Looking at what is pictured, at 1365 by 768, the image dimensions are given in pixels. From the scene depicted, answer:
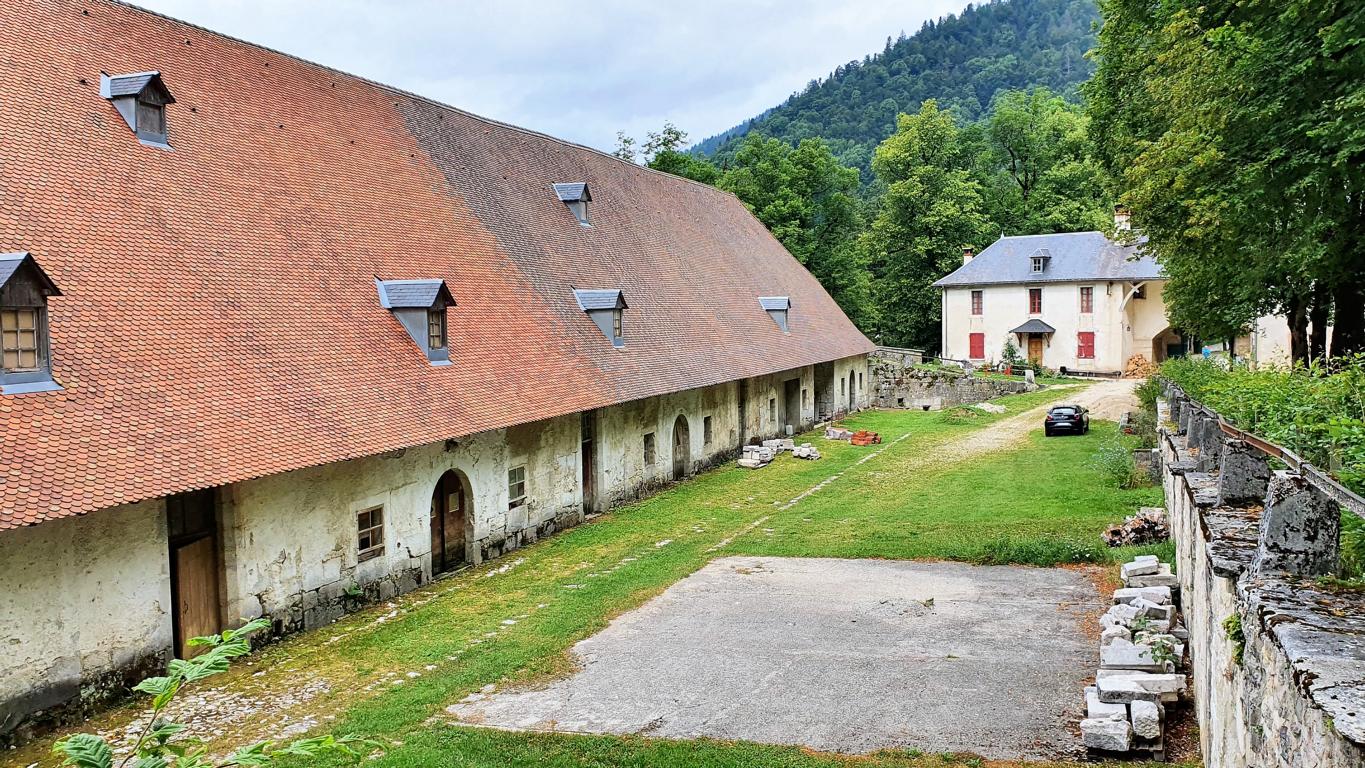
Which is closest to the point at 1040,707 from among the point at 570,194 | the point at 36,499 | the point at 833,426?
the point at 36,499

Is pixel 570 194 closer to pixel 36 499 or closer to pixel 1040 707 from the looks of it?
pixel 36 499

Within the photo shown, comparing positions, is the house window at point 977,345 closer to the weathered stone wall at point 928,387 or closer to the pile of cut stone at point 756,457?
the weathered stone wall at point 928,387

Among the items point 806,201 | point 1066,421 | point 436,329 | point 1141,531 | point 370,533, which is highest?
point 806,201

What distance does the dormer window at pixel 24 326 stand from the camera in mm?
10891

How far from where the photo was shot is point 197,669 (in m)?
3.91

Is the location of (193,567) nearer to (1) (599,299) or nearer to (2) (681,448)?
(1) (599,299)

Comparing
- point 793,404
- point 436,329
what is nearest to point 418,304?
point 436,329

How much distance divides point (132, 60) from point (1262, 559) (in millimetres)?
18038

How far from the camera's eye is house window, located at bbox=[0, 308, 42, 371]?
436 inches

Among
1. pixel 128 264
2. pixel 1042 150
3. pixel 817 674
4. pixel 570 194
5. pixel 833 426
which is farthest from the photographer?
pixel 1042 150

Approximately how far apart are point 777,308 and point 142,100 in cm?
2379

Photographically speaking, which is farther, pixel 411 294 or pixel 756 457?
pixel 756 457

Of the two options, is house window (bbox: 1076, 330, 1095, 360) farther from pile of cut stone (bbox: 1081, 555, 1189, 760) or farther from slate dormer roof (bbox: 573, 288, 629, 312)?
pile of cut stone (bbox: 1081, 555, 1189, 760)

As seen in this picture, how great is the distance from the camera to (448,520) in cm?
1789
